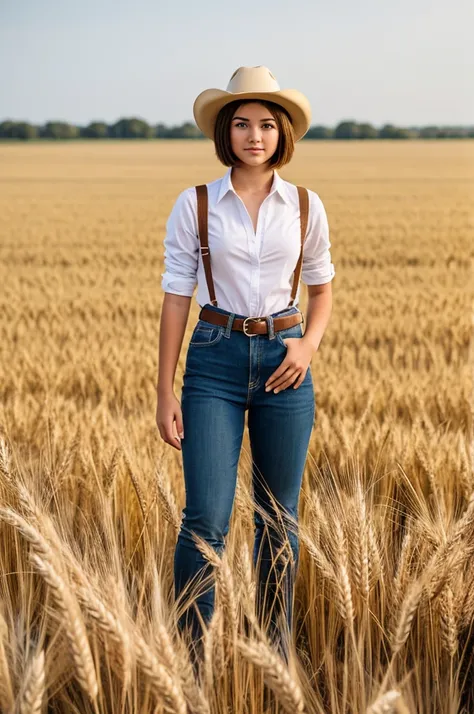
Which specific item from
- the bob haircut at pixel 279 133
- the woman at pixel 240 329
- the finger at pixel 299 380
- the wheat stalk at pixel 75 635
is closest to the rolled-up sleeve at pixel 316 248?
the woman at pixel 240 329

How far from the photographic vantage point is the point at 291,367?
2.01 metres

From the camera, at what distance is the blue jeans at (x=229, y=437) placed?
77.0 inches

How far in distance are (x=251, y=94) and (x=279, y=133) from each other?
0.42 feet

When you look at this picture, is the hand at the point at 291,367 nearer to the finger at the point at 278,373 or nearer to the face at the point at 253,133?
the finger at the point at 278,373

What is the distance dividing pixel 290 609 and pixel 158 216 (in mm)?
18128

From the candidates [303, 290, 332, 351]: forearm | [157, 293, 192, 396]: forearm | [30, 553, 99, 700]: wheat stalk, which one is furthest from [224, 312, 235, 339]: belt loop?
[30, 553, 99, 700]: wheat stalk

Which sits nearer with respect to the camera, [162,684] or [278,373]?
[162,684]

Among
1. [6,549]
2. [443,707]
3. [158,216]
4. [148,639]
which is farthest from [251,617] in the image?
[158,216]

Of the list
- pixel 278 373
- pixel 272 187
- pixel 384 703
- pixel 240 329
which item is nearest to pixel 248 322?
pixel 240 329

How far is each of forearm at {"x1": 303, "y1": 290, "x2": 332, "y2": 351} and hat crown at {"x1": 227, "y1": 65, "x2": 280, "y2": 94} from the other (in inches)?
21.0

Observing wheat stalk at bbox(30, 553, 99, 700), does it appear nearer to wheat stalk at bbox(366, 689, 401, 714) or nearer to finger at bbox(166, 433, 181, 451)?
wheat stalk at bbox(366, 689, 401, 714)

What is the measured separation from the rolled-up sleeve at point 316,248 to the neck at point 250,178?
0.13 metres

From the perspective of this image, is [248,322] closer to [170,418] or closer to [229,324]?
[229,324]

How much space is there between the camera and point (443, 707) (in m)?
1.66
